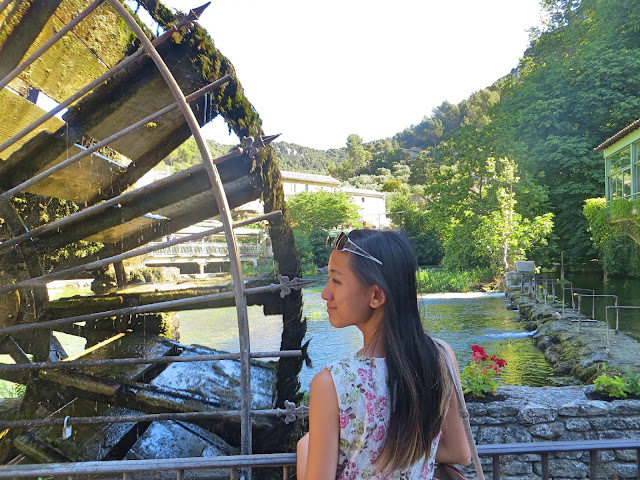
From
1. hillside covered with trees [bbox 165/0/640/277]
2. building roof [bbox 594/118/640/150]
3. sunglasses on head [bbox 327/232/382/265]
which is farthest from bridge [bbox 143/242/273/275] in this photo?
sunglasses on head [bbox 327/232/382/265]

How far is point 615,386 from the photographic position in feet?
16.2

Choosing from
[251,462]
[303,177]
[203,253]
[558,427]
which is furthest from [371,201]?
[251,462]

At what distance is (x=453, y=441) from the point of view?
127cm

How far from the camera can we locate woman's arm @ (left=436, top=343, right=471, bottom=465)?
1.26 meters

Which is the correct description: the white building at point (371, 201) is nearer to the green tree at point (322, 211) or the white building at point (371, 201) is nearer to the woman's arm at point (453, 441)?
the green tree at point (322, 211)

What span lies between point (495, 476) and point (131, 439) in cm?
313

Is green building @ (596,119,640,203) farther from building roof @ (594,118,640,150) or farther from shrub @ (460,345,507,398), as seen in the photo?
shrub @ (460,345,507,398)

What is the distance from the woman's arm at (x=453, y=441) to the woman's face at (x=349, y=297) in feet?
0.73

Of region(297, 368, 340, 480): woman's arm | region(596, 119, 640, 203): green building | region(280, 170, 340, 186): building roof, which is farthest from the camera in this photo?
region(280, 170, 340, 186): building roof

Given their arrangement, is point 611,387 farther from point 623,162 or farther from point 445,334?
point 623,162

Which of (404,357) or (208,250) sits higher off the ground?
(208,250)

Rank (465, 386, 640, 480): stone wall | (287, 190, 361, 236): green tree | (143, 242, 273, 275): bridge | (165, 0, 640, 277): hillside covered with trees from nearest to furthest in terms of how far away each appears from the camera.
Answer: (465, 386, 640, 480): stone wall, (143, 242, 273, 275): bridge, (165, 0, 640, 277): hillside covered with trees, (287, 190, 361, 236): green tree

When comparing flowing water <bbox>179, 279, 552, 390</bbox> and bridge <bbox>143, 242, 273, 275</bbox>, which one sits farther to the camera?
bridge <bbox>143, 242, 273, 275</bbox>

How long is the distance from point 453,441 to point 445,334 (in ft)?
36.4
